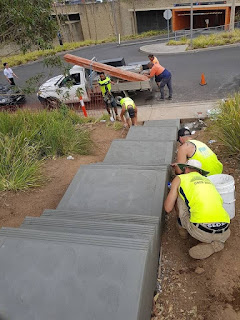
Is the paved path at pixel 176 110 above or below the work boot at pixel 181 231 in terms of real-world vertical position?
below

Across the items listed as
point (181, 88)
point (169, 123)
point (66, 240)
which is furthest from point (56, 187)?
point (181, 88)

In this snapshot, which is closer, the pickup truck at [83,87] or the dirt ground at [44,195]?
the dirt ground at [44,195]

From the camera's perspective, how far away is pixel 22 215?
4.18m

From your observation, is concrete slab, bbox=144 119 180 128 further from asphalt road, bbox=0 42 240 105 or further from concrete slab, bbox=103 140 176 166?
asphalt road, bbox=0 42 240 105

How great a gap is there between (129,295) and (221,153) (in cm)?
418

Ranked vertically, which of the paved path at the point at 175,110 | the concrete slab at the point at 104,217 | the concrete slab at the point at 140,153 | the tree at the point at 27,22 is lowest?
the paved path at the point at 175,110

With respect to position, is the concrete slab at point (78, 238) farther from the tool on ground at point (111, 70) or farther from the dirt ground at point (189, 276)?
the tool on ground at point (111, 70)

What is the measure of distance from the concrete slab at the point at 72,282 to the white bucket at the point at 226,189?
1.73m

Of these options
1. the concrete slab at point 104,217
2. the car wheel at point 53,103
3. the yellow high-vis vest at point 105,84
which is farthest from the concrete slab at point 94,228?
the car wheel at point 53,103

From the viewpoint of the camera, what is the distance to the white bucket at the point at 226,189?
333cm

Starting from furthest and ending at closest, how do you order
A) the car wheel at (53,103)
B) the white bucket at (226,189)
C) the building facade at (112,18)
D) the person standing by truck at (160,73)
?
the building facade at (112,18)
the car wheel at (53,103)
the person standing by truck at (160,73)
the white bucket at (226,189)

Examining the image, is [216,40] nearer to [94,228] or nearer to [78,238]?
[94,228]

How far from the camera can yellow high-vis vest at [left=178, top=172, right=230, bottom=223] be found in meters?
2.94

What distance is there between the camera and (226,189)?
3.33m
